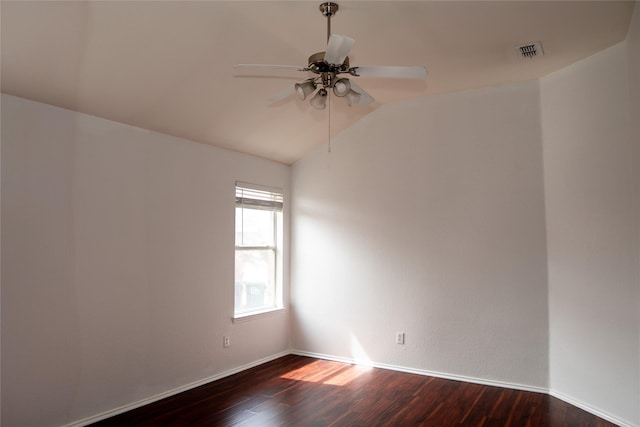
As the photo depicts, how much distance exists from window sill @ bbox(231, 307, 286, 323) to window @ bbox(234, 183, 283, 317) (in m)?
0.04

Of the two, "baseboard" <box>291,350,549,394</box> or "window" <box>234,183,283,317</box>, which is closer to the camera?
"baseboard" <box>291,350,549,394</box>

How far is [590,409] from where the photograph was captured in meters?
3.55

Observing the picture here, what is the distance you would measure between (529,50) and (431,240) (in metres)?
1.98

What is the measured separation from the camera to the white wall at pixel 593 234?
11.0ft

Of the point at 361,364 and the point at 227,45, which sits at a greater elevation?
the point at 227,45

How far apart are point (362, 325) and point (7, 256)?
3.41m

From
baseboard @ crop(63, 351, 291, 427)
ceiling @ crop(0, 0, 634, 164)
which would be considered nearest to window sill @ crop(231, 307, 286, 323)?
baseboard @ crop(63, 351, 291, 427)

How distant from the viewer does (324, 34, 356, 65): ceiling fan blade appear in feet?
7.13

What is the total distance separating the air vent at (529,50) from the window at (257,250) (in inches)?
115

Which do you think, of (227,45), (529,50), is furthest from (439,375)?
(227,45)

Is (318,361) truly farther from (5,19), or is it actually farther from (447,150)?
(5,19)

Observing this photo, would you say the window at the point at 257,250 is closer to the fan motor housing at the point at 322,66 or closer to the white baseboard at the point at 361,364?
the white baseboard at the point at 361,364

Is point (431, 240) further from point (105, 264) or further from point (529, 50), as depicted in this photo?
point (105, 264)

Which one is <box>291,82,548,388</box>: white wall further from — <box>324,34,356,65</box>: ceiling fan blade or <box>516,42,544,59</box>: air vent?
<box>324,34,356,65</box>: ceiling fan blade
